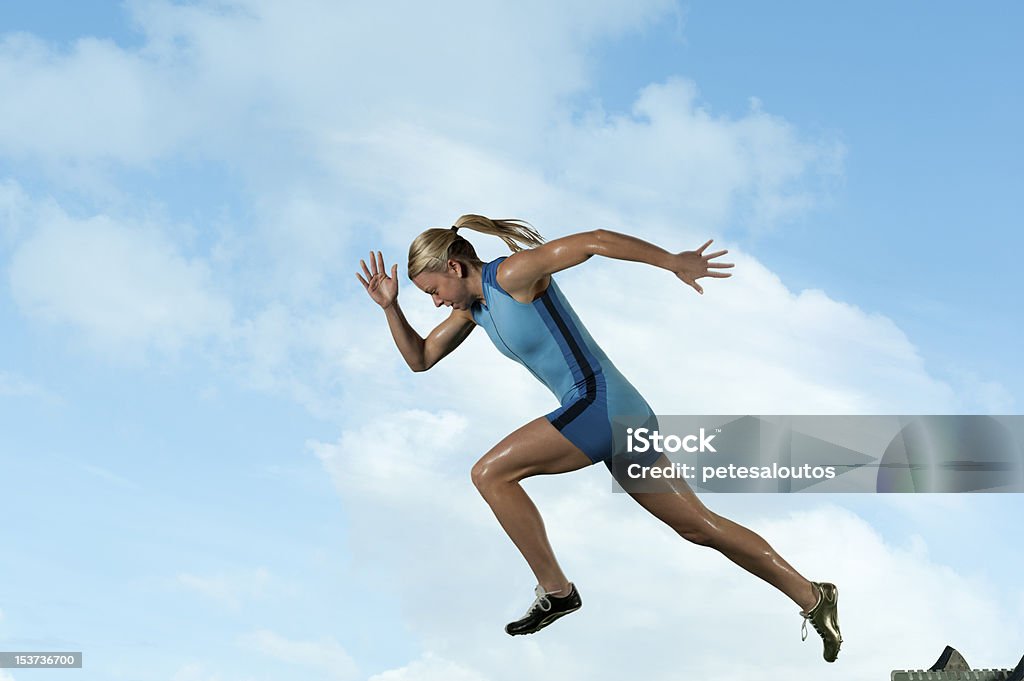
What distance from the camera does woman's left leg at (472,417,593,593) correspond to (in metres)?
7.10

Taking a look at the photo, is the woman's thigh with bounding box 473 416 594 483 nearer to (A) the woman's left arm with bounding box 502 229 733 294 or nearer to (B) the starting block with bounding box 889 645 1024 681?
(A) the woman's left arm with bounding box 502 229 733 294

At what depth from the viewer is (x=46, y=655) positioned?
338 inches

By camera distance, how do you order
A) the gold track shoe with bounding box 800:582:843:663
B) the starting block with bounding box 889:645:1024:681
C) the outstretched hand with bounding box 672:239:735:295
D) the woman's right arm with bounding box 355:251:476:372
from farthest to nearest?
the starting block with bounding box 889:645:1024:681 → the woman's right arm with bounding box 355:251:476:372 → the gold track shoe with bounding box 800:582:843:663 → the outstretched hand with bounding box 672:239:735:295

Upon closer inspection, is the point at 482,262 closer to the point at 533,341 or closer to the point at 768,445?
the point at 533,341

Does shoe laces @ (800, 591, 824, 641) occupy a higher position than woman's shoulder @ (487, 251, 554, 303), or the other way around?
woman's shoulder @ (487, 251, 554, 303)

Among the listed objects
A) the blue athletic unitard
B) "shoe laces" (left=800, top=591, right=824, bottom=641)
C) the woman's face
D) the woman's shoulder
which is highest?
the woman's face

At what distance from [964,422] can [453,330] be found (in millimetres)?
3596

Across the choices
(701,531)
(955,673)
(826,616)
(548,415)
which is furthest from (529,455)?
(955,673)

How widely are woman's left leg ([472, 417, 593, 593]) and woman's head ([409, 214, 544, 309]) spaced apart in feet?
3.21

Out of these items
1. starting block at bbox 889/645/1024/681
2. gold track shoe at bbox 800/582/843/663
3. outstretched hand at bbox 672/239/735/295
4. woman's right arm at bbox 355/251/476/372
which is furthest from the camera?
starting block at bbox 889/645/1024/681

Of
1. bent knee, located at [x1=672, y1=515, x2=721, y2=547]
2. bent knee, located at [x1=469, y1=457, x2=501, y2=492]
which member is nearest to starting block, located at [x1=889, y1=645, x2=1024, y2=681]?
bent knee, located at [x1=672, y1=515, x2=721, y2=547]

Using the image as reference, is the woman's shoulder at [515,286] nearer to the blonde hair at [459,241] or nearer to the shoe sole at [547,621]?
the blonde hair at [459,241]

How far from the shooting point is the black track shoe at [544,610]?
24.1ft

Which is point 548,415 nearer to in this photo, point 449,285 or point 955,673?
point 449,285
